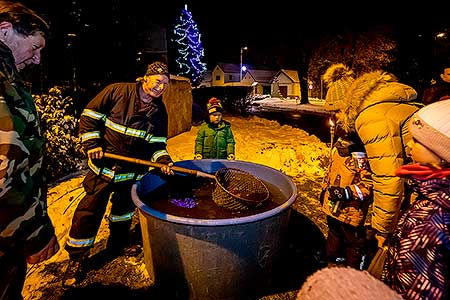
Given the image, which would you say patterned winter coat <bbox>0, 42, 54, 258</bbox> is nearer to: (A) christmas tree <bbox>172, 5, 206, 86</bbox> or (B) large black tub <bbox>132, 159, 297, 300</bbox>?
(B) large black tub <bbox>132, 159, 297, 300</bbox>

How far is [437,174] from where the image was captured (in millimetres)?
1416

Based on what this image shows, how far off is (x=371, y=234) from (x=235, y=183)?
5.04 feet

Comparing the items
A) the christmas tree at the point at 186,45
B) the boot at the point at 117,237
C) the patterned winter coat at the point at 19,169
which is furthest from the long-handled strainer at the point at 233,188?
the christmas tree at the point at 186,45

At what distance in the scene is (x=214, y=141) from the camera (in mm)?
5004

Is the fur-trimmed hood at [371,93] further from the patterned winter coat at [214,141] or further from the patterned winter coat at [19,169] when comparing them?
the patterned winter coat at [214,141]

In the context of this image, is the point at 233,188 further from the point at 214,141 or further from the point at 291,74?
the point at 291,74

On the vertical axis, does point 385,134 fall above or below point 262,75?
below

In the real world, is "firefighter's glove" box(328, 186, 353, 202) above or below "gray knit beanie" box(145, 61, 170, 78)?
below

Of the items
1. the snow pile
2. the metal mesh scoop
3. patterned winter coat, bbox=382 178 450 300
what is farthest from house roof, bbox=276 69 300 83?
patterned winter coat, bbox=382 178 450 300

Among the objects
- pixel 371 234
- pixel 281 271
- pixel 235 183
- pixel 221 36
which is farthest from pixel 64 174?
pixel 221 36

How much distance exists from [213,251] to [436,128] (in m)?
1.98

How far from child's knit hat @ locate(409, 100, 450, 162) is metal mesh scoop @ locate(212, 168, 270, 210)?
186cm

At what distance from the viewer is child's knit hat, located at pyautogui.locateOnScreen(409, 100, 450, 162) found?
1358 mm

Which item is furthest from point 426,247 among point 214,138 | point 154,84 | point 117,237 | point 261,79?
point 261,79
